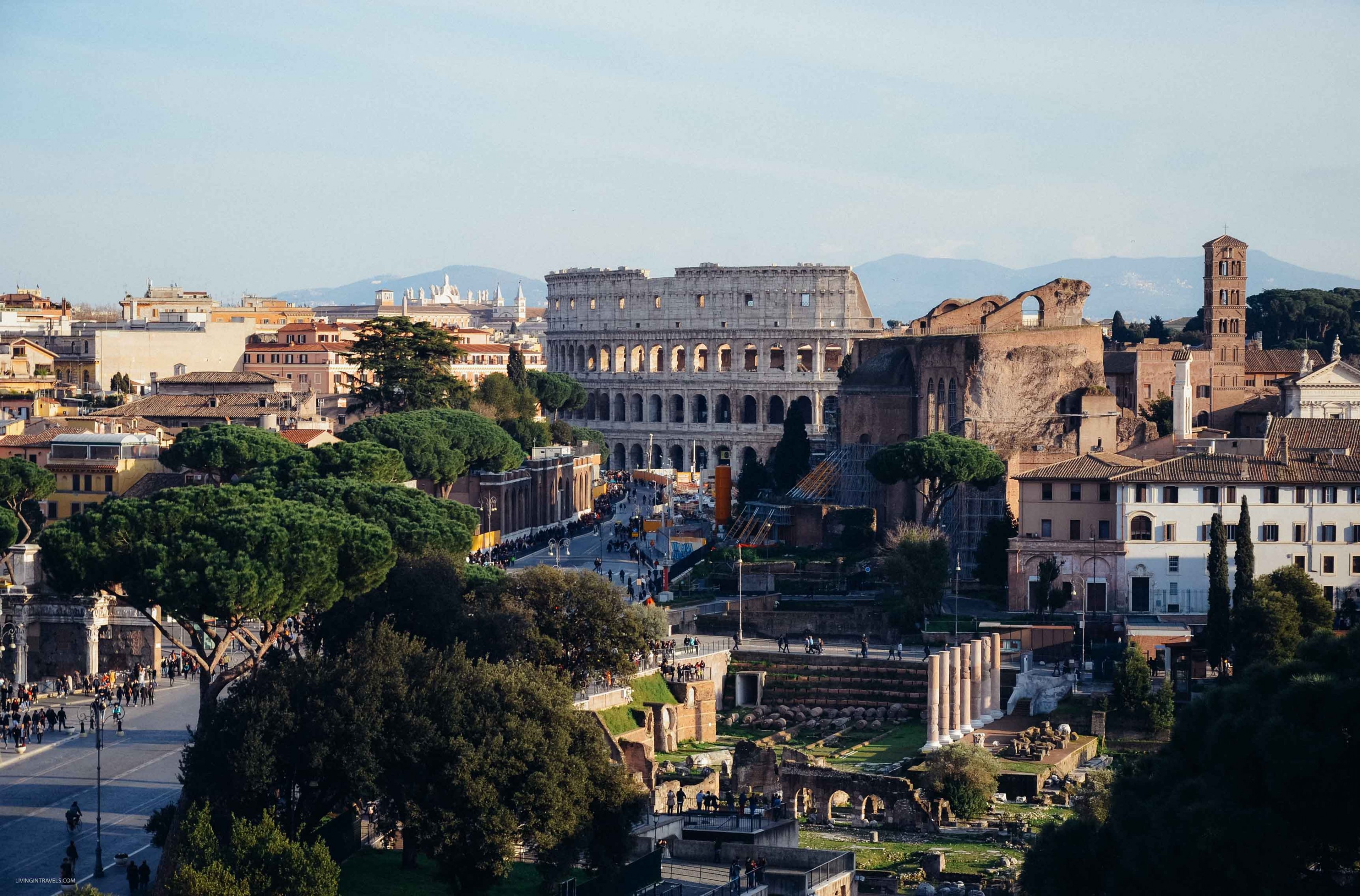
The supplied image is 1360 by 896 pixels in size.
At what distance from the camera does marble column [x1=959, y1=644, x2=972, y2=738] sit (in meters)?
45.5

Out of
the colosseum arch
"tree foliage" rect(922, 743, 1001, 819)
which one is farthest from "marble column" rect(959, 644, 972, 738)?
the colosseum arch

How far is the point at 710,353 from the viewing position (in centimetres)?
11931

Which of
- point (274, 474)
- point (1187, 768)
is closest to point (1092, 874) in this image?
point (1187, 768)

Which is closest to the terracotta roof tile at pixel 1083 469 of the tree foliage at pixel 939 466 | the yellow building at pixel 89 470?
the tree foliage at pixel 939 466

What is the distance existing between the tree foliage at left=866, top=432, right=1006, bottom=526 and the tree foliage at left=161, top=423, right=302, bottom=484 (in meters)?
16.4

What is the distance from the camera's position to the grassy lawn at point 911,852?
35812mm

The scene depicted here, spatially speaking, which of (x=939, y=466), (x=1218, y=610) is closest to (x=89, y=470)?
(x=939, y=466)

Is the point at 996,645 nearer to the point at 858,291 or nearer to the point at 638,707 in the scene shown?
the point at 638,707

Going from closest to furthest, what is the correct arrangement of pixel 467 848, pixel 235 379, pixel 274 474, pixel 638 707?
pixel 467 848 → pixel 638 707 → pixel 274 474 → pixel 235 379

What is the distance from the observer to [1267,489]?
51594mm

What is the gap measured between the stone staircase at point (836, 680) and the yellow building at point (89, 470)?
17981 millimetres

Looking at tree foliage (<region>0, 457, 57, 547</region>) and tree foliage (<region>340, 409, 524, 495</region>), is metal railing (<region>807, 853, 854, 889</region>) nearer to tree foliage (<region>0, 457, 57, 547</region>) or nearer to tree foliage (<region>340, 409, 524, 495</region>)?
tree foliage (<region>0, 457, 57, 547</region>)

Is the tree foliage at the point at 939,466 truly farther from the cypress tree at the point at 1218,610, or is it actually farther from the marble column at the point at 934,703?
the marble column at the point at 934,703

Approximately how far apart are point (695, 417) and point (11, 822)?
86.2 metres
